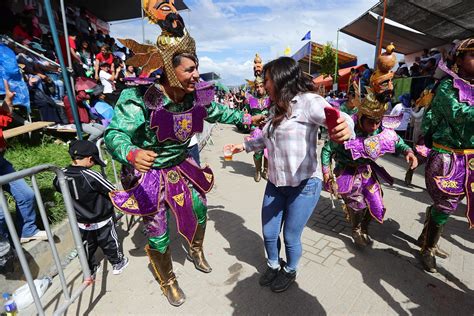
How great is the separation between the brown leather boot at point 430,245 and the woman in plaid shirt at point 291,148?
1408 millimetres

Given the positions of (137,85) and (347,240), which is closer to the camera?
(137,85)

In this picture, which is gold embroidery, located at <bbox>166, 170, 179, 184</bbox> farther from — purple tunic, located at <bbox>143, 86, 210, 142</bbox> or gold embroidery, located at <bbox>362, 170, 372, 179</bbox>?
gold embroidery, located at <bbox>362, 170, 372, 179</bbox>

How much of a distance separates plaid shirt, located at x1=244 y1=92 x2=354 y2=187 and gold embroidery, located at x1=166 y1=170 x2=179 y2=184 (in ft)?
2.69

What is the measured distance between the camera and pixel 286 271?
8.36 ft

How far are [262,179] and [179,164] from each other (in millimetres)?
3794

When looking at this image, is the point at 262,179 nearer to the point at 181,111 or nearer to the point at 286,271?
the point at 286,271

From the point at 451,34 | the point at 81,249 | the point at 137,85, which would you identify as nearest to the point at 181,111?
the point at 137,85

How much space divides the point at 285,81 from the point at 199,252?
6.35ft

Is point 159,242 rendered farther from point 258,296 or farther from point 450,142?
point 450,142

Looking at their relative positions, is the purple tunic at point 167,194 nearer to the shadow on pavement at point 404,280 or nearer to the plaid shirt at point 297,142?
the plaid shirt at point 297,142

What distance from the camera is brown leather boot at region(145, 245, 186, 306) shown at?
95.0 inches

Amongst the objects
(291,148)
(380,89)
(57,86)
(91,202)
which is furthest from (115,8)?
(291,148)

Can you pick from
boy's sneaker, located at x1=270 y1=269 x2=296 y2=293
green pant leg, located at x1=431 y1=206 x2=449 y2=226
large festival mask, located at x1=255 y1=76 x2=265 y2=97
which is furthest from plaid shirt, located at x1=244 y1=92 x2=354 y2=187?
large festival mask, located at x1=255 y1=76 x2=265 y2=97

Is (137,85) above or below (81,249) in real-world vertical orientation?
above
